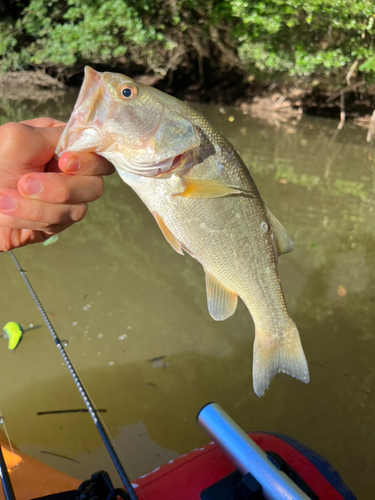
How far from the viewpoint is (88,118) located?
128cm

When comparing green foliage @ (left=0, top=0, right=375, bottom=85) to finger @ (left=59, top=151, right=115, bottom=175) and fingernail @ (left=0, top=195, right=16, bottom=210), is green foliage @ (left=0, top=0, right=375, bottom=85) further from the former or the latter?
fingernail @ (left=0, top=195, right=16, bottom=210)

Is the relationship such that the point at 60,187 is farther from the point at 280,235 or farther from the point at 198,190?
the point at 280,235

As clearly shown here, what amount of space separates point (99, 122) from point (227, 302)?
3.20 feet

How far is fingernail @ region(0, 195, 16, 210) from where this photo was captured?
135 centimetres

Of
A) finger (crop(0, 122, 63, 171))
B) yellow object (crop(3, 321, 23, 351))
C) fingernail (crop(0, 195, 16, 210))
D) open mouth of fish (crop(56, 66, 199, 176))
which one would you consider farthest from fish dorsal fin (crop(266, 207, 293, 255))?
yellow object (crop(3, 321, 23, 351))

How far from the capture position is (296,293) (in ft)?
12.3

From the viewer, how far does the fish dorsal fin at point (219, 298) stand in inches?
65.2

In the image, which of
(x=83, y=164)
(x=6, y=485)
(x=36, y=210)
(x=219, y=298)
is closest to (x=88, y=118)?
(x=83, y=164)

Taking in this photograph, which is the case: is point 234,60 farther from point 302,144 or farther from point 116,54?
point 302,144

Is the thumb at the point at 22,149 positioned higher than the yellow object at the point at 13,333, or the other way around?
the thumb at the point at 22,149

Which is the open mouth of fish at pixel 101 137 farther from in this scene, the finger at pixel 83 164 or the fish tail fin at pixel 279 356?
the fish tail fin at pixel 279 356

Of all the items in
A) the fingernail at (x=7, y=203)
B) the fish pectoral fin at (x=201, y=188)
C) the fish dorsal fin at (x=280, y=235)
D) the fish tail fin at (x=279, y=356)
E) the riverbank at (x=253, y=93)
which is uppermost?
the fish pectoral fin at (x=201, y=188)

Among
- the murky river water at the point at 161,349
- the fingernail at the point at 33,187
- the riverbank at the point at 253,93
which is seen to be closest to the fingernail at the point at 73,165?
the fingernail at the point at 33,187

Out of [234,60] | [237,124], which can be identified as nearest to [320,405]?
[237,124]
